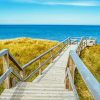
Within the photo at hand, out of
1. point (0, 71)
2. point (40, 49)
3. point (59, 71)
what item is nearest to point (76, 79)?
point (59, 71)

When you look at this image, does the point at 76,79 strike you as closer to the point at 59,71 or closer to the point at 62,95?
the point at 59,71

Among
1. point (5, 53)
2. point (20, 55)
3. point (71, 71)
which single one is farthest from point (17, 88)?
point (20, 55)

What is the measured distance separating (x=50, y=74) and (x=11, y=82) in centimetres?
458

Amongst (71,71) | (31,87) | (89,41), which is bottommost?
(89,41)

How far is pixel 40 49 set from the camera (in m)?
22.5

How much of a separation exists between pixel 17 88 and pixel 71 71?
70.7 inches

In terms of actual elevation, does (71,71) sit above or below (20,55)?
above

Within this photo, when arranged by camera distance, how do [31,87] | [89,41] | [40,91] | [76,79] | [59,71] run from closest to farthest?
[40,91] < [31,87] < [59,71] < [76,79] < [89,41]

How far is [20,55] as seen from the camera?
1872 centimetres

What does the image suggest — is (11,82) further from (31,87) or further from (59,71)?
(59,71)

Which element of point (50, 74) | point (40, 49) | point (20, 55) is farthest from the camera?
point (40, 49)

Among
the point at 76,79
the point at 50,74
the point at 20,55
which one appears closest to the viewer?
the point at 50,74

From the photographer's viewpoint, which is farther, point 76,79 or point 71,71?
point 76,79

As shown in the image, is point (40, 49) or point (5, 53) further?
point (40, 49)
